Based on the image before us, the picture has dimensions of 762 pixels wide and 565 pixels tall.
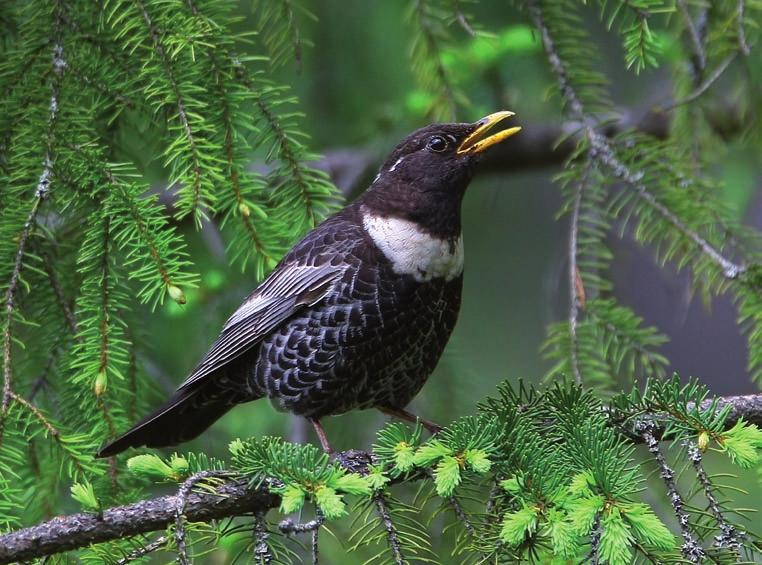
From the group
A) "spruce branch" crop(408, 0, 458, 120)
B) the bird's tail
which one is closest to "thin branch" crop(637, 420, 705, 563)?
the bird's tail

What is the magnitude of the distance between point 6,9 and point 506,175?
3010mm

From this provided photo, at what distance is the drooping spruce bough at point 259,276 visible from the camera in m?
2.06

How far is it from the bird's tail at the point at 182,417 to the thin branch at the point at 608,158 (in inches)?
65.1

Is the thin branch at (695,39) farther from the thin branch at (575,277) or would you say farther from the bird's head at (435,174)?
the bird's head at (435,174)

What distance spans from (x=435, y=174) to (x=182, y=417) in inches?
51.7

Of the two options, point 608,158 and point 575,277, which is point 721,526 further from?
point 608,158

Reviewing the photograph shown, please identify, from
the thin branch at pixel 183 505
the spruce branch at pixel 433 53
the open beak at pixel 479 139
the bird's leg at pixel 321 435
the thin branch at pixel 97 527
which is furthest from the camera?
the spruce branch at pixel 433 53

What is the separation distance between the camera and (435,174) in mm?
3371

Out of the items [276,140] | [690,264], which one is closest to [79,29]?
[276,140]

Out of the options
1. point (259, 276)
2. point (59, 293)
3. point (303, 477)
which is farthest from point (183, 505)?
point (59, 293)

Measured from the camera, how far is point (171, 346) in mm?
4711

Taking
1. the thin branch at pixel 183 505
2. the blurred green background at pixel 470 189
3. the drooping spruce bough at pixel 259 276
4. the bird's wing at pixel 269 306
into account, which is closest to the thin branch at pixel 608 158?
the drooping spruce bough at pixel 259 276

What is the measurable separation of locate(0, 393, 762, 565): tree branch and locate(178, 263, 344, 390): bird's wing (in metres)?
1.01

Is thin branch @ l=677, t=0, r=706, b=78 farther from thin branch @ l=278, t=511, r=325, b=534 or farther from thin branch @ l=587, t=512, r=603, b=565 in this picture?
thin branch @ l=278, t=511, r=325, b=534
